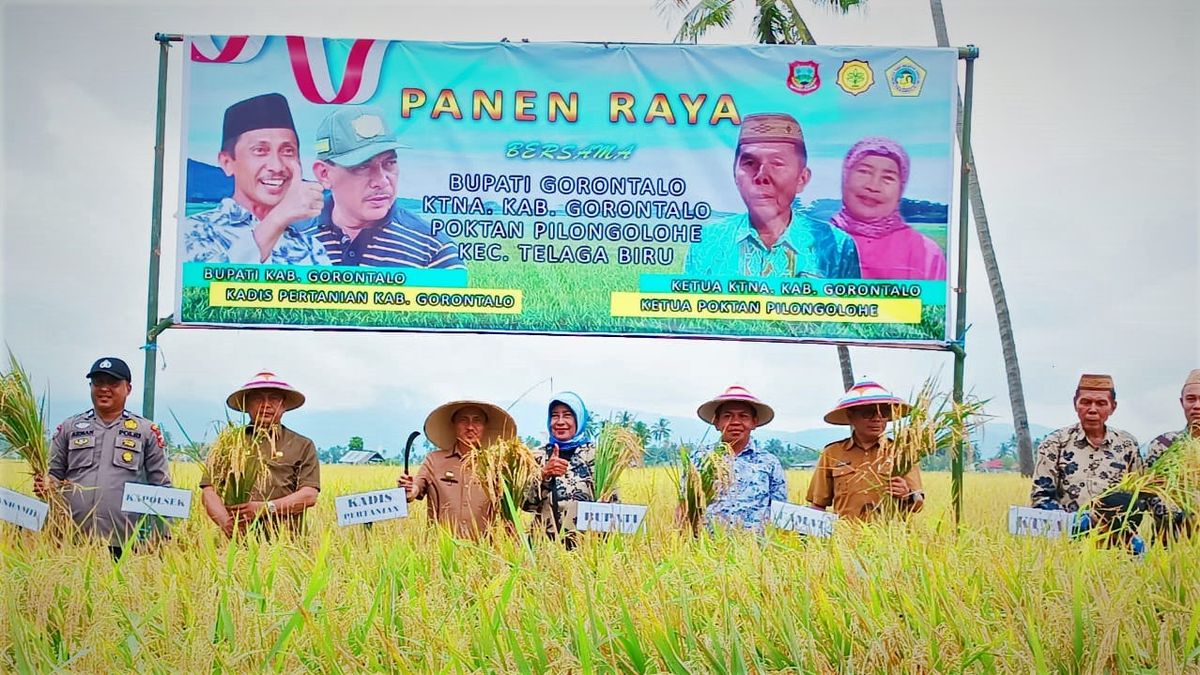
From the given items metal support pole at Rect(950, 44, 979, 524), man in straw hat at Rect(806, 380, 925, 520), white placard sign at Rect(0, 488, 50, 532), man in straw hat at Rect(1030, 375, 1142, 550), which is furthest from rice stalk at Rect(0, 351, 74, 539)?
man in straw hat at Rect(1030, 375, 1142, 550)

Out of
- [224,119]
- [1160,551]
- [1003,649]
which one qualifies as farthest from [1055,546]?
[224,119]

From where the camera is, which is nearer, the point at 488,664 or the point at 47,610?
the point at 488,664

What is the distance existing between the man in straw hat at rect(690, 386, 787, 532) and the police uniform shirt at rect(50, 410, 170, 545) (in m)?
2.37

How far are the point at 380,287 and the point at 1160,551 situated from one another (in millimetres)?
3436

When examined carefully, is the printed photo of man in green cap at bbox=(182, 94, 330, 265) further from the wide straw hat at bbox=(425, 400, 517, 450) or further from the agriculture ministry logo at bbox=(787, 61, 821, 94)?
the agriculture ministry logo at bbox=(787, 61, 821, 94)

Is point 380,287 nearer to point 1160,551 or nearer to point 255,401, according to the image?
point 255,401

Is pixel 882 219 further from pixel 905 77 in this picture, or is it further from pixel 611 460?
pixel 611 460

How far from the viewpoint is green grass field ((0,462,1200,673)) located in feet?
11.6

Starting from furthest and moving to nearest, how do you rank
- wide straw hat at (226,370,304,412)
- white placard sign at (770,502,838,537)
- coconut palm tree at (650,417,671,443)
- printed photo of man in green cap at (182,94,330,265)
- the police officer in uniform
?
printed photo of man in green cap at (182,94,330,265) → coconut palm tree at (650,417,671,443) → wide straw hat at (226,370,304,412) → the police officer in uniform → white placard sign at (770,502,838,537)

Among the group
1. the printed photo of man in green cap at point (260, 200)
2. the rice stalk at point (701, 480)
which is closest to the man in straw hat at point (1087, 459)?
the rice stalk at point (701, 480)

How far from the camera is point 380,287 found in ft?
17.4

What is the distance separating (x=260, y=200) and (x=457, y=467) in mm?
1609

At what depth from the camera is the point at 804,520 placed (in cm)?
456

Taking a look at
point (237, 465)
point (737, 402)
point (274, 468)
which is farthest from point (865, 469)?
point (237, 465)
